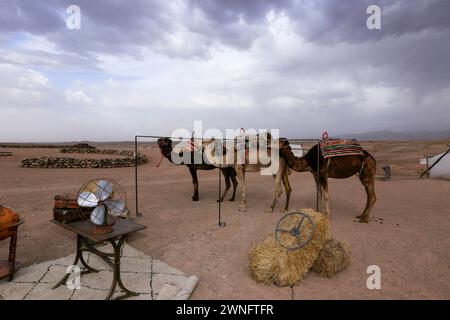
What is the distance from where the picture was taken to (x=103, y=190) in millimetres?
4648

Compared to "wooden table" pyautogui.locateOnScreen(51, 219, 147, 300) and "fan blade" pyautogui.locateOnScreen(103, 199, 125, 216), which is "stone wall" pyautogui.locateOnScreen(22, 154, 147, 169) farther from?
"fan blade" pyautogui.locateOnScreen(103, 199, 125, 216)

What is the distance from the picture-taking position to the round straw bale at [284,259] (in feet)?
16.1

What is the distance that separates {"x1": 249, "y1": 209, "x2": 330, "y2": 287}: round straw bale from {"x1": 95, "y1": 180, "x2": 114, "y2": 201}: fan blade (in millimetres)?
2700

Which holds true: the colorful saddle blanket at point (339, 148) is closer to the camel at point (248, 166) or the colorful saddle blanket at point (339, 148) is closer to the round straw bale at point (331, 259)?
the camel at point (248, 166)

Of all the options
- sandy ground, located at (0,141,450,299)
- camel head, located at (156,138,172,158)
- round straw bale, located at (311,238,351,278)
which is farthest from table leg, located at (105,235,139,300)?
camel head, located at (156,138,172,158)

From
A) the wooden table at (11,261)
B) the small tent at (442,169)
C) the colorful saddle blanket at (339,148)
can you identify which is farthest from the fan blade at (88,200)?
the small tent at (442,169)

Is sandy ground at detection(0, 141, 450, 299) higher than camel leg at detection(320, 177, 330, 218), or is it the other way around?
camel leg at detection(320, 177, 330, 218)

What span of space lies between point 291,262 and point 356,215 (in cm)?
521

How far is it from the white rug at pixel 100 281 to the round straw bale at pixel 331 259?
88.1 inches

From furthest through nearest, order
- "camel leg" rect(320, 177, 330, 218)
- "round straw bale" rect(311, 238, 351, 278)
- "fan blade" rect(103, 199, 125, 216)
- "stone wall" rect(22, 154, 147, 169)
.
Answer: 1. "stone wall" rect(22, 154, 147, 169)
2. "camel leg" rect(320, 177, 330, 218)
3. "round straw bale" rect(311, 238, 351, 278)
4. "fan blade" rect(103, 199, 125, 216)

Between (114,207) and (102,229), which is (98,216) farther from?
(114,207)

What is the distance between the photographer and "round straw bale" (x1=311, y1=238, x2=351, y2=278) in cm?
524

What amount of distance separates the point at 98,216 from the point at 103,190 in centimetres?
44

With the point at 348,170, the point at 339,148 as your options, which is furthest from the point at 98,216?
the point at 348,170
